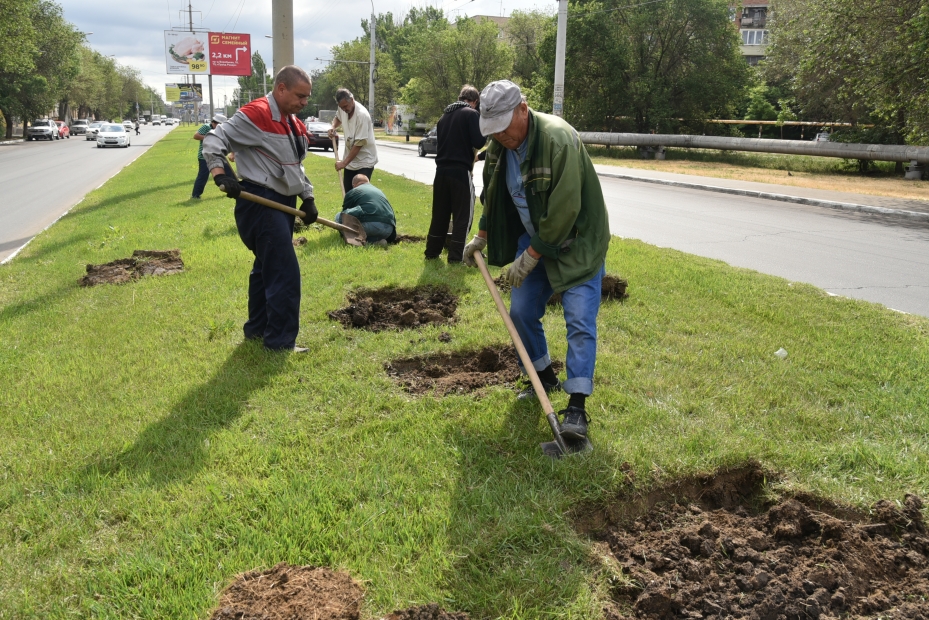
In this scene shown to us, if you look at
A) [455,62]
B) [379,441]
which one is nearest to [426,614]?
[379,441]

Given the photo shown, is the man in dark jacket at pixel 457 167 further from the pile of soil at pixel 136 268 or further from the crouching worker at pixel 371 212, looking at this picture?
the pile of soil at pixel 136 268

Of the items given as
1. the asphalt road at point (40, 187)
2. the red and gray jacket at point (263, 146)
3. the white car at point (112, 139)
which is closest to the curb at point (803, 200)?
the red and gray jacket at point (263, 146)

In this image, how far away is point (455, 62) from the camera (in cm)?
5769

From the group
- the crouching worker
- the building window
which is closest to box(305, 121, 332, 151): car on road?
the crouching worker

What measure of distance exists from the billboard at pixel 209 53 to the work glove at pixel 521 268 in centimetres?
5946

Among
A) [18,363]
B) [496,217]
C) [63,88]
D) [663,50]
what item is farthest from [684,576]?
[63,88]

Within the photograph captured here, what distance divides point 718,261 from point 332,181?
11.7 metres

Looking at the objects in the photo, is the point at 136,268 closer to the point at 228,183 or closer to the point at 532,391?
the point at 228,183

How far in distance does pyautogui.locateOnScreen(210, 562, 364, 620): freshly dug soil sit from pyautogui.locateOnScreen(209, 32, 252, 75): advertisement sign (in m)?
62.5

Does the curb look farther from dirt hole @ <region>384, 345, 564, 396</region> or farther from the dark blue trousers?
the dark blue trousers

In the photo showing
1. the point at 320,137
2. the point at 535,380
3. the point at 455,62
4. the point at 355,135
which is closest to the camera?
the point at 535,380

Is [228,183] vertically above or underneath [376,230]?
above

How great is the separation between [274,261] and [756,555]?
3557 millimetres

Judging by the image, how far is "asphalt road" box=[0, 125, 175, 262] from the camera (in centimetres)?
1211
